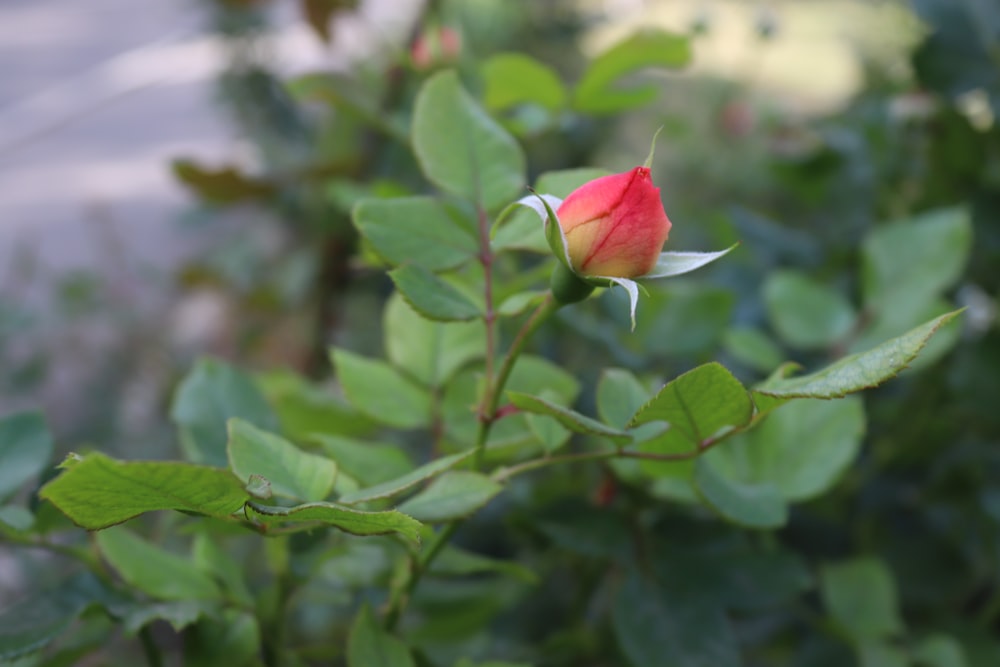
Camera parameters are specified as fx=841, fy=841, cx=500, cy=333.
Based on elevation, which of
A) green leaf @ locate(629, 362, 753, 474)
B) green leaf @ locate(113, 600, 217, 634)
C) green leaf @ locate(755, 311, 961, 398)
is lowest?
green leaf @ locate(113, 600, 217, 634)

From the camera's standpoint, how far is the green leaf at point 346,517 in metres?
0.17

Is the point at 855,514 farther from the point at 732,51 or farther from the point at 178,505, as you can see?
the point at 732,51

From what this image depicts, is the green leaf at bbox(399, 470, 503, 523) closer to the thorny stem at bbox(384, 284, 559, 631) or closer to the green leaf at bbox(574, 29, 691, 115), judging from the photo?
the thorny stem at bbox(384, 284, 559, 631)

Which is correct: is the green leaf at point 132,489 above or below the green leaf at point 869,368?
above

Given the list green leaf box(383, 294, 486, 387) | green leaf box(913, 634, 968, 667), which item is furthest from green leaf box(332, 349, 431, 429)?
green leaf box(913, 634, 968, 667)

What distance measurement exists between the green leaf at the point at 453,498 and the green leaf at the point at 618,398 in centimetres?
4

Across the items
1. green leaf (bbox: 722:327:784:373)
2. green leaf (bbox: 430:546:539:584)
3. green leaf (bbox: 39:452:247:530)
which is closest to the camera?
green leaf (bbox: 39:452:247:530)

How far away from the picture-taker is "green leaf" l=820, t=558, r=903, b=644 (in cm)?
35

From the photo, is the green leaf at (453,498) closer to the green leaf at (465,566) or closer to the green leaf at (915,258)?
the green leaf at (465,566)

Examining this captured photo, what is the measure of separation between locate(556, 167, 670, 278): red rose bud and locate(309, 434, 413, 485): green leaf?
0.32 feet

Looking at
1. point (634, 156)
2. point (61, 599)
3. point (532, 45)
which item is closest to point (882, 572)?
point (61, 599)

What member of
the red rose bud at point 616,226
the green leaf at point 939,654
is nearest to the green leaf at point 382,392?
the red rose bud at point 616,226

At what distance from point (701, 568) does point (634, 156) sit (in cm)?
140

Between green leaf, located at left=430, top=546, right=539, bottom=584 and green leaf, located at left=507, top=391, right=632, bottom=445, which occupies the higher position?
green leaf, located at left=507, top=391, right=632, bottom=445
